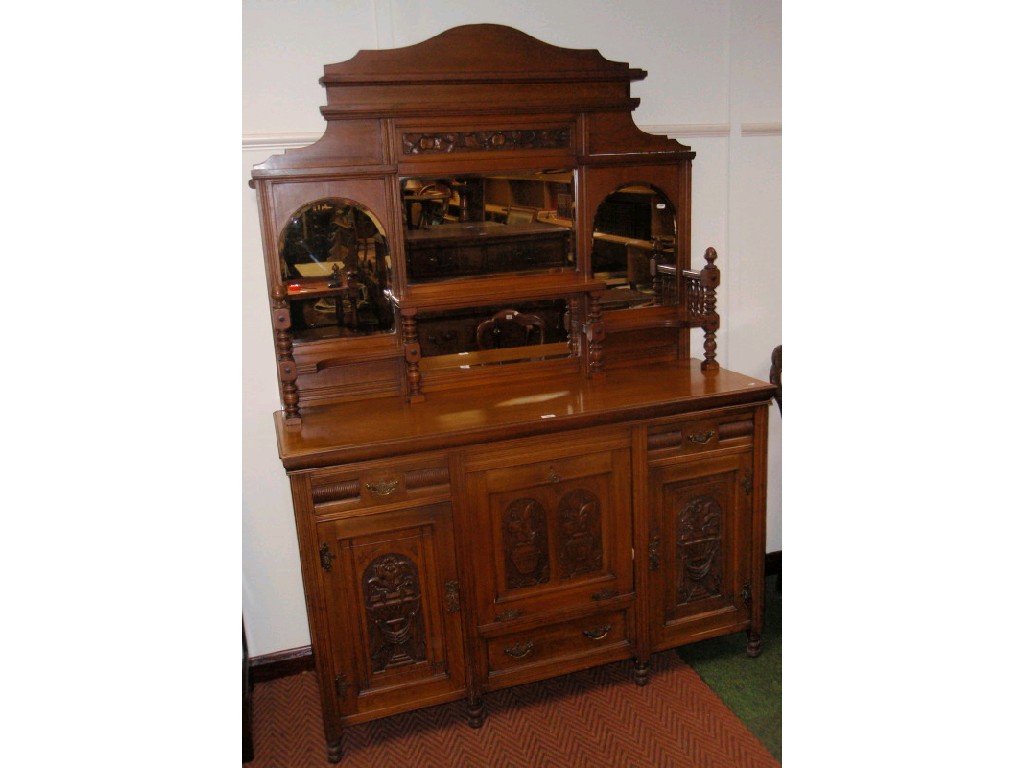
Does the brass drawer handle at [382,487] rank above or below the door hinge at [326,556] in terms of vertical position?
above

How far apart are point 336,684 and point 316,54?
75.3 inches

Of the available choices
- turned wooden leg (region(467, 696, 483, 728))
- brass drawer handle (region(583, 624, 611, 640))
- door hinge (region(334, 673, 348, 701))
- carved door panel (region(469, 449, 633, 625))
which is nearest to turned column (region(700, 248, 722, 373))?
carved door panel (region(469, 449, 633, 625))

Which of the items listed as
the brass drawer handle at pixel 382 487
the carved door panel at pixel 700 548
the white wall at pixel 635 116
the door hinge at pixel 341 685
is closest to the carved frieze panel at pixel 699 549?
the carved door panel at pixel 700 548

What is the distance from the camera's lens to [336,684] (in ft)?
7.34

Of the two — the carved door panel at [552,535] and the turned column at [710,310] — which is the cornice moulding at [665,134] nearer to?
the turned column at [710,310]

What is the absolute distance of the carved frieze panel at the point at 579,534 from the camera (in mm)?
2346

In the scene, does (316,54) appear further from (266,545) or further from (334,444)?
(266,545)

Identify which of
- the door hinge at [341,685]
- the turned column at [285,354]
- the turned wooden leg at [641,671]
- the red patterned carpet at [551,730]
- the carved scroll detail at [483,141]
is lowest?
the red patterned carpet at [551,730]

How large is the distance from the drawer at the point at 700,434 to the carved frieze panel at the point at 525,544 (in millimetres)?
425

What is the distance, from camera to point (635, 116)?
2.64 m

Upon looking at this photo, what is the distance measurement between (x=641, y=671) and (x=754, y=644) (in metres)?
0.45

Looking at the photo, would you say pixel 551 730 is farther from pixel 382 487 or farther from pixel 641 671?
pixel 382 487

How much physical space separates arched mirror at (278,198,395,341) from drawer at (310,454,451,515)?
0.56 m
